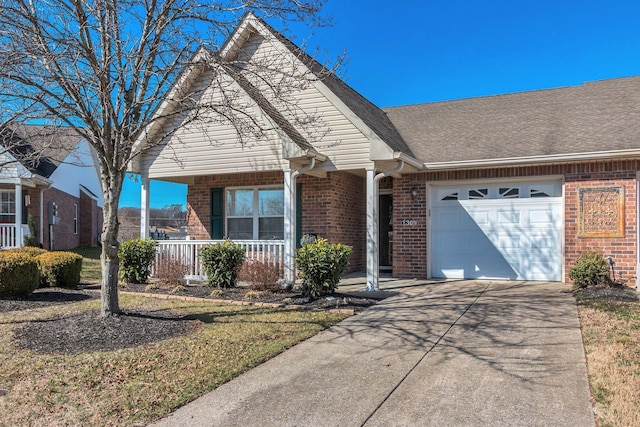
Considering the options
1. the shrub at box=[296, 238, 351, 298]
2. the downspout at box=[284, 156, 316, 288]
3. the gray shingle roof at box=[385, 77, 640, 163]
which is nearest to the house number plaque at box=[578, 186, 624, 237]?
the gray shingle roof at box=[385, 77, 640, 163]

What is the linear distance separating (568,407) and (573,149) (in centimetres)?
768

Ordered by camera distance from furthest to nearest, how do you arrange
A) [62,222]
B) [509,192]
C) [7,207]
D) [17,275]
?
[62,222] → [7,207] → [509,192] → [17,275]

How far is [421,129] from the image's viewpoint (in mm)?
13484

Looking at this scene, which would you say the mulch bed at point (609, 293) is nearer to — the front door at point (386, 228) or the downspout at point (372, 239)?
the downspout at point (372, 239)

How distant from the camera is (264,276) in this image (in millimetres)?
9344

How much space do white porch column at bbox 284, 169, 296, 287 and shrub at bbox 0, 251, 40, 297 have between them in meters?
4.94

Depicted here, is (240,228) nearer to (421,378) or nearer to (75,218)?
(421,378)

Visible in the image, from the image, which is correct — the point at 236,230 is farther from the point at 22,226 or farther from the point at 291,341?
the point at 22,226

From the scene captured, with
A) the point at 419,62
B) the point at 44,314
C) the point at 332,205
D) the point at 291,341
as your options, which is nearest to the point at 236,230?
the point at 332,205

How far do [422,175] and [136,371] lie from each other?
8682 mm

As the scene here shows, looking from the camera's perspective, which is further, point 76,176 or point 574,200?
point 76,176

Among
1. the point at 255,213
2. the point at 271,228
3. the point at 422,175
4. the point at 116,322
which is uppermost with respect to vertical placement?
the point at 422,175

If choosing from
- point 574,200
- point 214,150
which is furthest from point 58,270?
point 574,200

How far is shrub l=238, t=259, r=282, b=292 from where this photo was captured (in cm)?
936
